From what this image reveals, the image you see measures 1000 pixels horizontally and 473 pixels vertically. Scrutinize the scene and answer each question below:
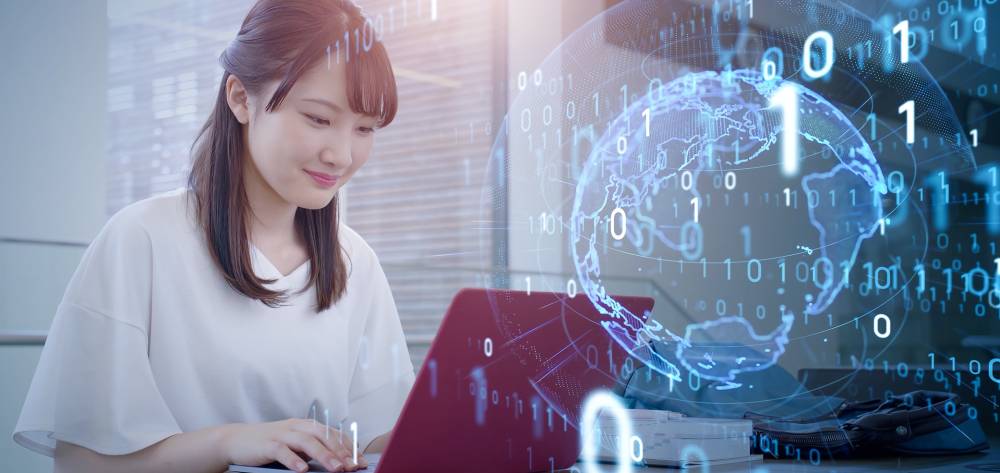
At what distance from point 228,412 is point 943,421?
81 cm

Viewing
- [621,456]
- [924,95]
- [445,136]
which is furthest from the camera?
[445,136]

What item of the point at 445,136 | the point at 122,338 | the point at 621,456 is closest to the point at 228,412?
the point at 122,338

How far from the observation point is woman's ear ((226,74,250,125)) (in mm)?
1167

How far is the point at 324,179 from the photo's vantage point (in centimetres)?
116

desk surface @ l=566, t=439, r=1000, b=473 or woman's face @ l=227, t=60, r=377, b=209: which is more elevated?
woman's face @ l=227, t=60, r=377, b=209

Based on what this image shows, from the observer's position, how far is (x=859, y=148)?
840mm

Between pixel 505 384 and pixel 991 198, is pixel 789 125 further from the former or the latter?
pixel 505 384

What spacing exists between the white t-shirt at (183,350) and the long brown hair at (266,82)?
0.08ft

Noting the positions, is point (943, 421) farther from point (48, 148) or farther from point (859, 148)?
point (48, 148)

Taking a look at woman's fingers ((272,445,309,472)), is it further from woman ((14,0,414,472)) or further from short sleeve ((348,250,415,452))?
short sleeve ((348,250,415,452))

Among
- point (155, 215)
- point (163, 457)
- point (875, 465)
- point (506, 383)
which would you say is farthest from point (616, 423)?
point (155, 215)

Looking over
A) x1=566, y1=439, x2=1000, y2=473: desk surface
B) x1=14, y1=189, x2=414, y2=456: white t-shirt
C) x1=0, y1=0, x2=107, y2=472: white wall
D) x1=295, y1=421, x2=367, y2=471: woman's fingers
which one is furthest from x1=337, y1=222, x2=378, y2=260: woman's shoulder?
x1=0, y1=0, x2=107, y2=472: white wall

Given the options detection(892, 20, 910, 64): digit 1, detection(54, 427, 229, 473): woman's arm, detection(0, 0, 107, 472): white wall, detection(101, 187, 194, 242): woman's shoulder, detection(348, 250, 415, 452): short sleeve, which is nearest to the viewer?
detection(892, 20, 910, 64): digit 1

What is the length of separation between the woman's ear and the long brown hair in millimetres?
11
